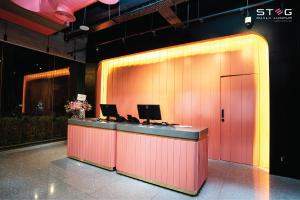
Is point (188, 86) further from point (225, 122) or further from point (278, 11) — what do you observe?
point (278, 11)

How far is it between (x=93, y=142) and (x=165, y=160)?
6.36 feet

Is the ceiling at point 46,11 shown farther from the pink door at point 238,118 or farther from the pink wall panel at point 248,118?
the pink wall panel at point 248,118

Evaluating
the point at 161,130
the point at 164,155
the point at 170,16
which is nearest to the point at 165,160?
the point at 164,155

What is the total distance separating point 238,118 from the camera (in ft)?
15.2

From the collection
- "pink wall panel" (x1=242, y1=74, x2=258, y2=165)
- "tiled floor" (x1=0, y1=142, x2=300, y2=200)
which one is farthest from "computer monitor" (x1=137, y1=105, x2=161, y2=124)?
"pink wall panel" (x1=242, y1=74, x2=258, y2=165)

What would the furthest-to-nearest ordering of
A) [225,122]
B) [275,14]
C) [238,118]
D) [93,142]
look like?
1. [225,122]
2. [238,118]
3. [93,142]
4. [275,14]

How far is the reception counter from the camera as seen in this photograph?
9.52 feet

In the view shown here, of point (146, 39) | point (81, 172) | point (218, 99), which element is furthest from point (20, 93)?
point (218, 99)

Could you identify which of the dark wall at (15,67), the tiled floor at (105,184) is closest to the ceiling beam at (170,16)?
the tiled floor at (105,184)

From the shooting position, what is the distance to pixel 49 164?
4316mm

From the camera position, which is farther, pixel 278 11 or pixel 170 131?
pixel 278 11

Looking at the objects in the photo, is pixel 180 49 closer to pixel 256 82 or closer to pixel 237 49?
pixel 237 49

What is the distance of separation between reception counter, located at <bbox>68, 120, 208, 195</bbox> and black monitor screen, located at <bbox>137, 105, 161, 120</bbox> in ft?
0.91

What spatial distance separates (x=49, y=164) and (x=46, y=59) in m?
3.80
